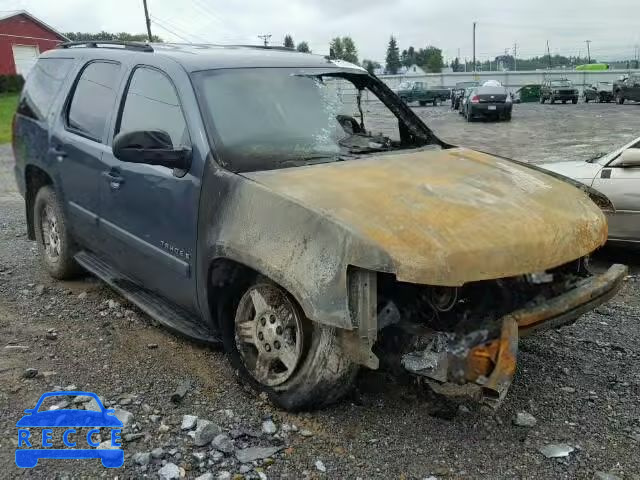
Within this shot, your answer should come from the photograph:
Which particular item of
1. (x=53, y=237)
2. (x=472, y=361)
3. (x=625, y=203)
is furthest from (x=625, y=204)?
(x=53, y=237)

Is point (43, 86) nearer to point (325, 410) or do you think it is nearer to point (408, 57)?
point (325, 410)

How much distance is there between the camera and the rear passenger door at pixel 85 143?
4.46m

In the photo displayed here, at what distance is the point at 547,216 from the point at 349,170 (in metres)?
1.06

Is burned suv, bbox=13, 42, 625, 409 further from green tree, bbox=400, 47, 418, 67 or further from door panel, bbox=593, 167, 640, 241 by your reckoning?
green tree, bbox=400, 47, 418, 67

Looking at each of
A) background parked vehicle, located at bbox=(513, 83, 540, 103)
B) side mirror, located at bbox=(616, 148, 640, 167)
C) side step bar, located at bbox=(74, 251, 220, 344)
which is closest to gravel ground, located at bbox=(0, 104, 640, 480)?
side step bar, located at bbox=(74, 251, 220, 344)

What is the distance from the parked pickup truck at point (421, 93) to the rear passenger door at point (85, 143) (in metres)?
38.7

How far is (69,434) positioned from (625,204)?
16.0ft

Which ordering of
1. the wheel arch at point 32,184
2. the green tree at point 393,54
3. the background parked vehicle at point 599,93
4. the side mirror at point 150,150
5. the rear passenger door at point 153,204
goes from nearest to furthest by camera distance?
the side mirror at point 150,150
the rear passenger door at point 153,204
the wheel arch at point 32,184
the background parked vehicle at point 599,93
the green tree at point 393,54

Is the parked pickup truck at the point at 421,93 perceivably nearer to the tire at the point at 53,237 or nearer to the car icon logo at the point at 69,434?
the tire at the point at 53,237

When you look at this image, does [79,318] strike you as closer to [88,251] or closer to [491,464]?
[88,251]

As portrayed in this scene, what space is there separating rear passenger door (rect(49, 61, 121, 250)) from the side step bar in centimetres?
16

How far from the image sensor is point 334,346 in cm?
302

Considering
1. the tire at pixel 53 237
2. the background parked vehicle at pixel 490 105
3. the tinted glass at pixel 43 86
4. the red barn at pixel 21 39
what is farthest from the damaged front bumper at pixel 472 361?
the red barn at pixel 21 39

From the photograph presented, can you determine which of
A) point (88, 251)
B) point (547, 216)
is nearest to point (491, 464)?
point (547, 216)
